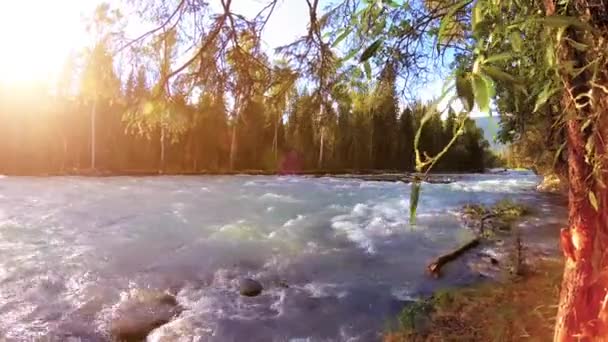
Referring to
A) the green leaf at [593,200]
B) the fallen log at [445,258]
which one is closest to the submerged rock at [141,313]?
the fallen log at [445,258]

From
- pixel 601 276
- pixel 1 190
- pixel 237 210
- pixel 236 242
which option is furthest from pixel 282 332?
pixel 1 190

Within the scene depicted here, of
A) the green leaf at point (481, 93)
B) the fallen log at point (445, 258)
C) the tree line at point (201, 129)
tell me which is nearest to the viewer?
the green leaf at point (481, 93)

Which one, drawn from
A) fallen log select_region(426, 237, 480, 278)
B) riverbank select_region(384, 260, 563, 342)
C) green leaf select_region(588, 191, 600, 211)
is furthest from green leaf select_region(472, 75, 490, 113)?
fallen log select_region(426, 237, 480, 278)

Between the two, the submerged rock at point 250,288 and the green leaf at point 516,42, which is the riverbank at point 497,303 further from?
the submerged rock at point 250,288

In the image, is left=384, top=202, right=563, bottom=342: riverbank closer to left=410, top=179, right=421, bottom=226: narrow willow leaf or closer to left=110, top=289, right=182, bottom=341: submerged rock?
left=410, top=179, right=421, bottom=226: narrow willow leaf

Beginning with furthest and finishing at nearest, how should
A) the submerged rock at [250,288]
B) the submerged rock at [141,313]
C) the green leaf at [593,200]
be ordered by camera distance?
1. the submerged rock at [250,288]
2. the submerged rock at [141,313]
3. the green leaf at [593,200]

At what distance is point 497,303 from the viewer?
4578mm

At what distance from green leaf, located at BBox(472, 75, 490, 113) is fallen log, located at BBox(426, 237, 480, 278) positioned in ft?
19.1

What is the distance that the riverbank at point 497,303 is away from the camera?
3.71m

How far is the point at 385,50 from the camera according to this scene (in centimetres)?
190

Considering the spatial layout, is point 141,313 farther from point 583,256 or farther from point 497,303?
point 583,256

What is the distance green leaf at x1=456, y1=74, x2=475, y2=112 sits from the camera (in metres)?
0.60

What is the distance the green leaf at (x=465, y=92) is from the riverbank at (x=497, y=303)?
1.73m

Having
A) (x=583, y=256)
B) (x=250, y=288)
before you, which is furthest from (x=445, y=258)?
(x=583, y=256)
